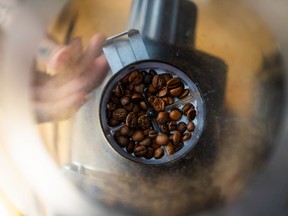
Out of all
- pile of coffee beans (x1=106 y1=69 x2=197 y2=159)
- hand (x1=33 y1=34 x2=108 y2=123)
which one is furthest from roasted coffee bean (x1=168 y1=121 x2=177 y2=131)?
hand (x1=33 y1=34 x2=108 y2=123)

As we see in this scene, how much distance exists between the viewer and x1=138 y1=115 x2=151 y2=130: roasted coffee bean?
2.21 feet

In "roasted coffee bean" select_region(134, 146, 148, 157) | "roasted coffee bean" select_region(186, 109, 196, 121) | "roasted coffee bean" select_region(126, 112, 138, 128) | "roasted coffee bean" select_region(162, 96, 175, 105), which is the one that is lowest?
"roasted coffee bean" select_region(134, 146, 148, 157)

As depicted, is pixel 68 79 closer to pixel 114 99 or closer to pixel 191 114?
pixel 114 99

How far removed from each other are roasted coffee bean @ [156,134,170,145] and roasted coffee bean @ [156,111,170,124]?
0.02m

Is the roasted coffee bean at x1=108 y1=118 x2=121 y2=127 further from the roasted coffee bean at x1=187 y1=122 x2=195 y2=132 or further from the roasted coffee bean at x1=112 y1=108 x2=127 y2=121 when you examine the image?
the roasted coffee bean at x1=187 y1=122 x2=195 y2=132

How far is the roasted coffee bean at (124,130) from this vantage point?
67 cm

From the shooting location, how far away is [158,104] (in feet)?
2.21

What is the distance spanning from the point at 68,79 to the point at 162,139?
16 cm

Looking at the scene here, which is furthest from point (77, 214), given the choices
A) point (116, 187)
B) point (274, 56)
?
point (274, 56)

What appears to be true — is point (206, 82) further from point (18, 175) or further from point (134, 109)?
point (18, 175)

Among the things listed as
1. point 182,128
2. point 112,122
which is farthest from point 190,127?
point 112,122

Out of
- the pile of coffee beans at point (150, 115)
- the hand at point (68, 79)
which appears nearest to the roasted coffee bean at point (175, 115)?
the pile of coffee beans at point (150, 115)

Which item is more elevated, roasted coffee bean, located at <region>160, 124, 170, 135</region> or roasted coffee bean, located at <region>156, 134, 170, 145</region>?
roasted coffee bean, located at <region>160, 124, 170, 135</region>

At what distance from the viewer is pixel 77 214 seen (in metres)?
0.60
